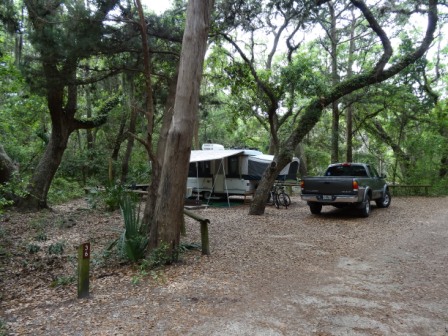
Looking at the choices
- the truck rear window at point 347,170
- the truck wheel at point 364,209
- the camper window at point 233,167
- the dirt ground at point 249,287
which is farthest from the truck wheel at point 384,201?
the camper window at point 233,167

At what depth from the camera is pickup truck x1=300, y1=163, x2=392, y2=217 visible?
34.2 feet

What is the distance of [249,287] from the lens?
4.83 metres

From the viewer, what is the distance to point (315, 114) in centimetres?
1142

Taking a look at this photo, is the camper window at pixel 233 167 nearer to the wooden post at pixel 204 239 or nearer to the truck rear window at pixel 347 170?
the truck rear window at pixel 347 170

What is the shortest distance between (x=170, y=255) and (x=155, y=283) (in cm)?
88

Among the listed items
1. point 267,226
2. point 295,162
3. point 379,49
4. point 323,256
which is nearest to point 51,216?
point 267,226

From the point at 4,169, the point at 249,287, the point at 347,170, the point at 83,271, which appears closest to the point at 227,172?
the point at 347,170

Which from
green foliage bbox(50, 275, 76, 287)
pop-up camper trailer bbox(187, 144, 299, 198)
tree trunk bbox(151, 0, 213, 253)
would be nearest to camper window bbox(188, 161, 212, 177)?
pop-up camper trailer bbox(187, 144, 299, 198)

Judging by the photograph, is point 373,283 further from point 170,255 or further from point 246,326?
point 170,255

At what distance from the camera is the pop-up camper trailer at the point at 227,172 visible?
14.6 m

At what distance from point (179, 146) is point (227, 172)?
367 inches

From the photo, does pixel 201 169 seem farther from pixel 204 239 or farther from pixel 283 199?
pixel 204 239

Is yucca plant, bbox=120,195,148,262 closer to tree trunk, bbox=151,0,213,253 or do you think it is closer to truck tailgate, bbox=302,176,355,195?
tree trunk, bbox=151,0,213,253

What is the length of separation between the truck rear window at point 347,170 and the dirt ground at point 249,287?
3268 millimetres
